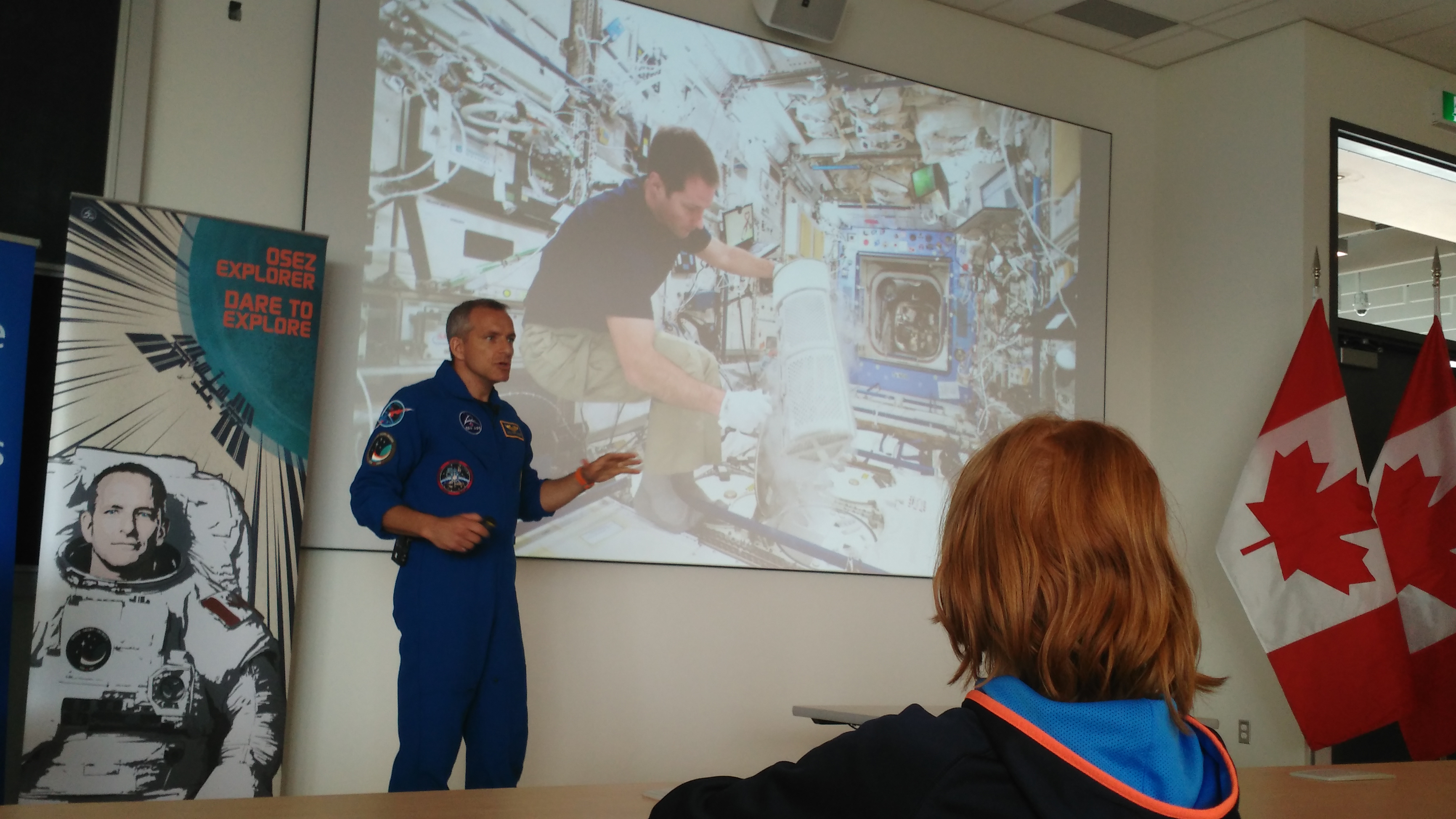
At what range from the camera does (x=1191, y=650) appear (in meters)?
0.91

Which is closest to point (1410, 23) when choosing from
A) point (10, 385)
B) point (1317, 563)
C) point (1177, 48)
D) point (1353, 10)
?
point (1353, 10)

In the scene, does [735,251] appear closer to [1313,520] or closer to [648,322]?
[648,322]

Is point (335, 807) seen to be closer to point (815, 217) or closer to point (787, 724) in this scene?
point (787, 724)

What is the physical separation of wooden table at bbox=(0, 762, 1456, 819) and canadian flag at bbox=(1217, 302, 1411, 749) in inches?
97.0

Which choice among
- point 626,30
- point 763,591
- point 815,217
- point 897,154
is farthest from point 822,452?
point 626,30

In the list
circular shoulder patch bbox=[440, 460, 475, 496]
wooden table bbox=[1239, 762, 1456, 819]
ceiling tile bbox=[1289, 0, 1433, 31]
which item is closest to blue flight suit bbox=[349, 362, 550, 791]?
circular shoulder patch bbox=[440, 460, 475, 496]

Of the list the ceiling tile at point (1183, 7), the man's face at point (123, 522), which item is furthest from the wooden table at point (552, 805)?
the ceiling tile at point (1183, 7)

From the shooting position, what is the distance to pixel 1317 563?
401 cm

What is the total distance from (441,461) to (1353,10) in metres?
3.92

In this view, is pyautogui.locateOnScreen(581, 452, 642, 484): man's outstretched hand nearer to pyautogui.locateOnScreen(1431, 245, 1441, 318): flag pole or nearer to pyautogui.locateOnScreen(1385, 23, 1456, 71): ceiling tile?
pyautogui.locateOnScreen(1431, 245, 1441, 318): flag pole

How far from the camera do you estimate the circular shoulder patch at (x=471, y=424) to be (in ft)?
9.10

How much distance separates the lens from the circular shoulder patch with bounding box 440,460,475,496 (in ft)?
8.91

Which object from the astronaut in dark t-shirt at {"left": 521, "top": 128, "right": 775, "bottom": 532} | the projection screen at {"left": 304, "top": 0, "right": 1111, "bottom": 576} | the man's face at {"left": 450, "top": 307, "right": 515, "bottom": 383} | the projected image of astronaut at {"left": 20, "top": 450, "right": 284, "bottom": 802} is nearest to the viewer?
the projected image of astronaut at {"left": 20, "top": 450, "right": 284, "bottom": 802}

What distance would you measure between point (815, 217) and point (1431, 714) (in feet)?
9.38
